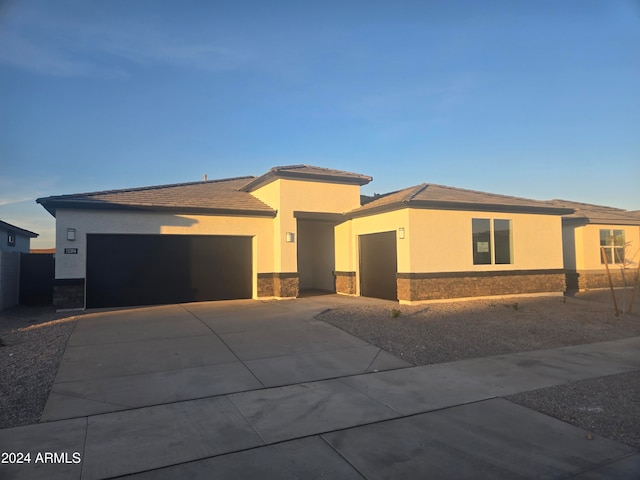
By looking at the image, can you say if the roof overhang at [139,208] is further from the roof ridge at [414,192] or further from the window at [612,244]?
the window at [612,244]

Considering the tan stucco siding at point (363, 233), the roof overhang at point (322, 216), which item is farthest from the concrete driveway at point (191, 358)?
the roof overhang at point (322, 216)

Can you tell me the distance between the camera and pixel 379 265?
16.4 meters

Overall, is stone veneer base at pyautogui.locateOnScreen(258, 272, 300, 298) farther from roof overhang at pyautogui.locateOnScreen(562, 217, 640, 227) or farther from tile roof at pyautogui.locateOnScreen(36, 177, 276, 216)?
roof overhang at pyautogui.locateOnScreen(562, 217, 640, 227)

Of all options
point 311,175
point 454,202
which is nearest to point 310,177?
point 311,175

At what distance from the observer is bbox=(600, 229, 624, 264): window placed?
69.0 feet

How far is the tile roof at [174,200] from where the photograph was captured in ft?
45.6

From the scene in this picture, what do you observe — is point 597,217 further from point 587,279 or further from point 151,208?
point 151,208

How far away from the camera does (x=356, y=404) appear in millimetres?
5766

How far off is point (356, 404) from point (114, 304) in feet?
36.6

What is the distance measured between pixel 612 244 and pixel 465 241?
10520mm

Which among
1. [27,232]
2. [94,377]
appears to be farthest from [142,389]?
[27,232]

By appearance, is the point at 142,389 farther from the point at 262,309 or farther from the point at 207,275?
the point at 207,275

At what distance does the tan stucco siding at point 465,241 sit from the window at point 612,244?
501 centimetres

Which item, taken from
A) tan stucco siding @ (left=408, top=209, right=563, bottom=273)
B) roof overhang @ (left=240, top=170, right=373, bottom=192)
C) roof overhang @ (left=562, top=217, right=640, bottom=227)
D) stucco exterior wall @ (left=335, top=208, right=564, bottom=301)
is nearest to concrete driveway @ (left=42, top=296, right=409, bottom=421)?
stucco exterior wall @ (left=335, top=208, right=564, bottom=301)
